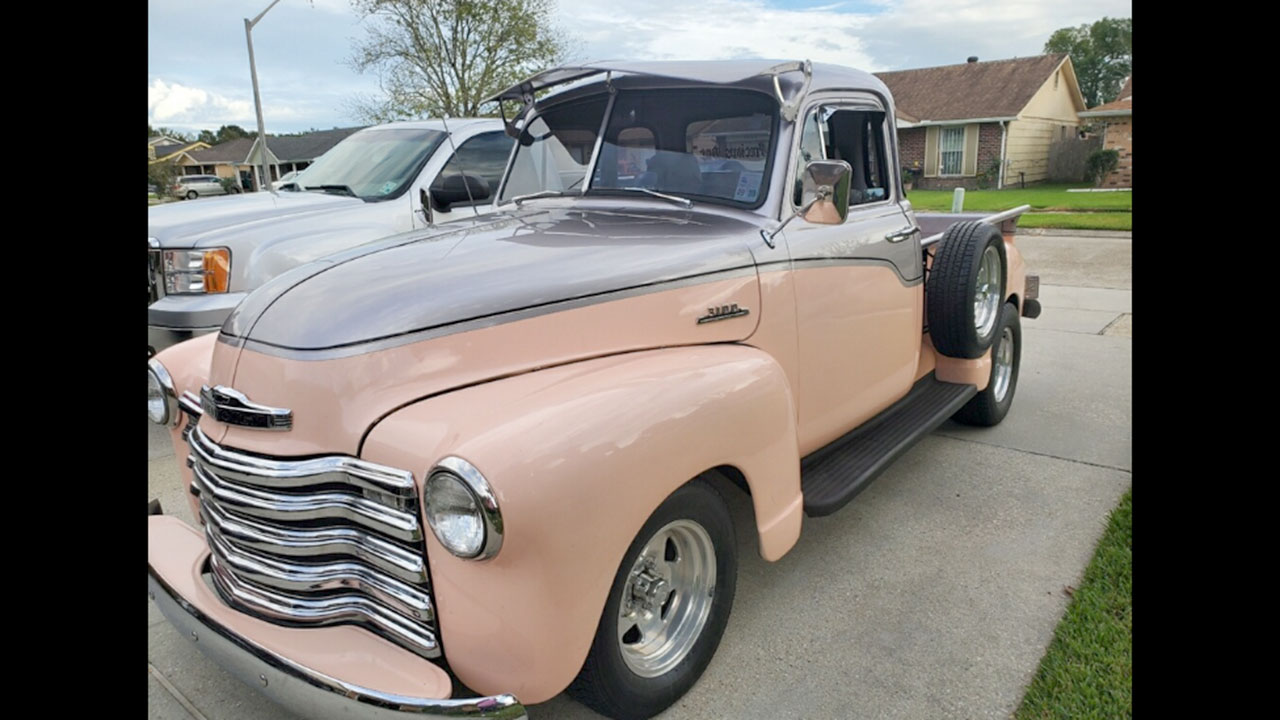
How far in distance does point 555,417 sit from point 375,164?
5.35m

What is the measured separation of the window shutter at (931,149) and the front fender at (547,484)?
3081 centimetres

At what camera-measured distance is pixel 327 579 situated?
7.08ft

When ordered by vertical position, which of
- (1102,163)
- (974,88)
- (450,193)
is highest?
(974,88)

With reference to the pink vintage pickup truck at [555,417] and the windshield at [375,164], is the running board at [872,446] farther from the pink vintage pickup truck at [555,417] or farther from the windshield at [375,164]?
the windshield at [375,164]

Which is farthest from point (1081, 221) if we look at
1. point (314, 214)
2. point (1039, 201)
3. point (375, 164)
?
point (314, 214)

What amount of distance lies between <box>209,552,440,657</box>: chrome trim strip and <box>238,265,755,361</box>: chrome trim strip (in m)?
0.66

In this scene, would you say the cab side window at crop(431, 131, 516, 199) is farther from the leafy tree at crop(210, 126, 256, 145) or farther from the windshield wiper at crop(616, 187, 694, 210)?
the leafy tree at crop(210, 126, 256, 145)

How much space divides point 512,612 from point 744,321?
4.74ft

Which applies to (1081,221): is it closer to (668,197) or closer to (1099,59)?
(668,197)

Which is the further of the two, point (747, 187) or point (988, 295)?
point (988, 295)

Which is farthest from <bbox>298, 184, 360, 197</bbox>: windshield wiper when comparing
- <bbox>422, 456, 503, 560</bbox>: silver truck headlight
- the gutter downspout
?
the gutter downspout

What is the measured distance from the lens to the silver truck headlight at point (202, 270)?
208 inches

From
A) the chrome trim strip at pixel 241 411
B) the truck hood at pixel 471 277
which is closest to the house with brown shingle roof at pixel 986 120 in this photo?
the truck hood at pixel 471 277

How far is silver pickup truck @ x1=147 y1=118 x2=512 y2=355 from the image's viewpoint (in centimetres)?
516
